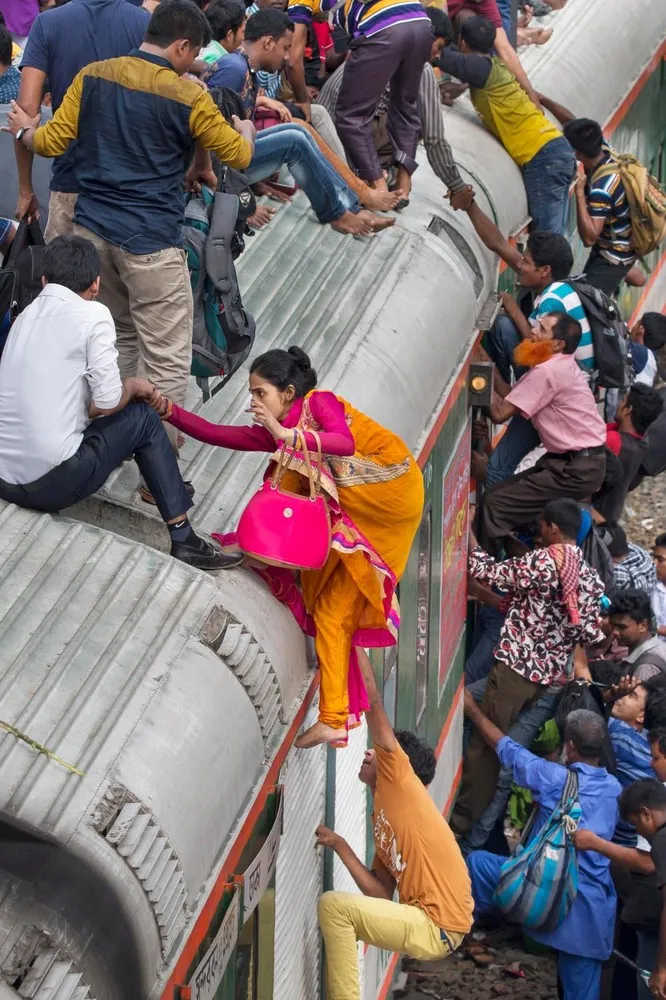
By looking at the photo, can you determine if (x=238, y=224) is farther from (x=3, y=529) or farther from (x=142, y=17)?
(x=3, y=529)

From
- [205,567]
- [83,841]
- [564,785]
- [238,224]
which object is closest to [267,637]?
[205,567]

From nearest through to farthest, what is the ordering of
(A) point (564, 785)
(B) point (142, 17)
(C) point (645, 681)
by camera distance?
(B) point (142, 17) < (A) point (564, 785) < (C) point (645, 681)

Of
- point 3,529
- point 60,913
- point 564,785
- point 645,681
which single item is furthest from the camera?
point 645,681

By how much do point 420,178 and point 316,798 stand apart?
3427 mm

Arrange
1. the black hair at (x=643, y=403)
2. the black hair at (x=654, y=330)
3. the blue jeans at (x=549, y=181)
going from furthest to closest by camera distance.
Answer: the black hair at (x=654, y=330) < the black hair at (x=643, y=403) < the blue jeans at (x=549, y=181)

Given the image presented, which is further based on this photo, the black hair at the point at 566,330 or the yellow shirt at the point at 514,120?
the yellow shirt at the point at 514,120

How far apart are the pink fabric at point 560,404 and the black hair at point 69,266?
142 inches

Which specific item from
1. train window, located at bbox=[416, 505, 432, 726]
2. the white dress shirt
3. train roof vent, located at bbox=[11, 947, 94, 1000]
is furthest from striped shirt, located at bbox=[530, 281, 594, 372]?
train roof vent, located at bbox=[11, 947, 94, 1000]

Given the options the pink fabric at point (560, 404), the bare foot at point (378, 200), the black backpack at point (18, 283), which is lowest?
the pink fabric at point (560, 404)

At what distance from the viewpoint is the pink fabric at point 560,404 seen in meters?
7.13

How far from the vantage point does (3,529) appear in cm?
388

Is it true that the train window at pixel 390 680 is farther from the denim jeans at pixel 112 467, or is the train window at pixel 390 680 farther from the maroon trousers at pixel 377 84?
the maroon trousers at pixel 377 84

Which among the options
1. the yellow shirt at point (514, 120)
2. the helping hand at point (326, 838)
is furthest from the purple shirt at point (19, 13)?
the helping hand at point (326, 838)

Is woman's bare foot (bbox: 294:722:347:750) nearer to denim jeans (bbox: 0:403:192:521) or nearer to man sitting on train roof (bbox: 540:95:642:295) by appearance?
denim jeans (bbox: 0:403:192:521)
